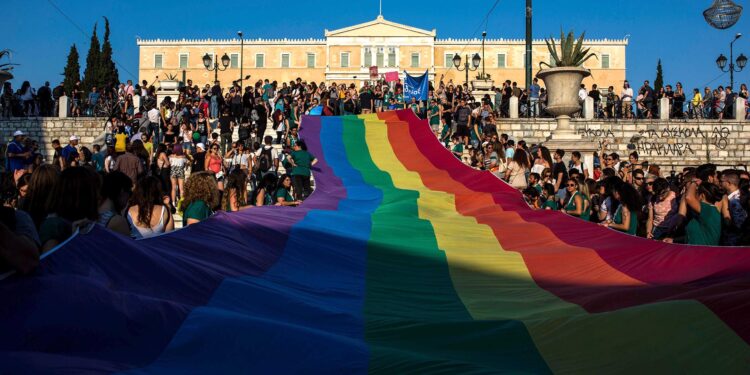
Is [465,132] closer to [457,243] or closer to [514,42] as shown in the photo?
[457,243]

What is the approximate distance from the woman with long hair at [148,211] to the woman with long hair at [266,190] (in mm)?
4452

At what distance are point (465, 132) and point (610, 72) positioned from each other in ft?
242

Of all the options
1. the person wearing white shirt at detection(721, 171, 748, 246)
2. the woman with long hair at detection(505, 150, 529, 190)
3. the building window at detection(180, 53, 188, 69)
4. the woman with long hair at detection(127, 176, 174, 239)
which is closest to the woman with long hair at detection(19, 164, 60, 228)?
the woman with long hair at detection(127, 176, 174, 239)

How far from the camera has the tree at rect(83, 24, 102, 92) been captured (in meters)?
70.7

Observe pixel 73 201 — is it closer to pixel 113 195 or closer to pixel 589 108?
pixel 113 195

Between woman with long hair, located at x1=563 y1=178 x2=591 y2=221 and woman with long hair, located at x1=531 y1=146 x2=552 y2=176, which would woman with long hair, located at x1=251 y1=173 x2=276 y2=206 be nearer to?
woman with long hair, located at x1=563 y1=178 x2=591 y2=221

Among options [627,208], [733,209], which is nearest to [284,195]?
[627,208]

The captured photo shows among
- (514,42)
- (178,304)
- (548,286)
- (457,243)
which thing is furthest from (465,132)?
(514,42)

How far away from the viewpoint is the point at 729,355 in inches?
154

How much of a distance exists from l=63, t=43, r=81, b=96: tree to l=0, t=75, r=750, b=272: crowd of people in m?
46.5

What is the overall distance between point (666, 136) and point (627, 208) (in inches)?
698

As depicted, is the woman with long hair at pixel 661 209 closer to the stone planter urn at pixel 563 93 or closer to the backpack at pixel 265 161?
the stone planter urn at pixel 563 93

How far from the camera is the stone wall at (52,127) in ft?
84.5

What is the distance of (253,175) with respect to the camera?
17.2 meters
